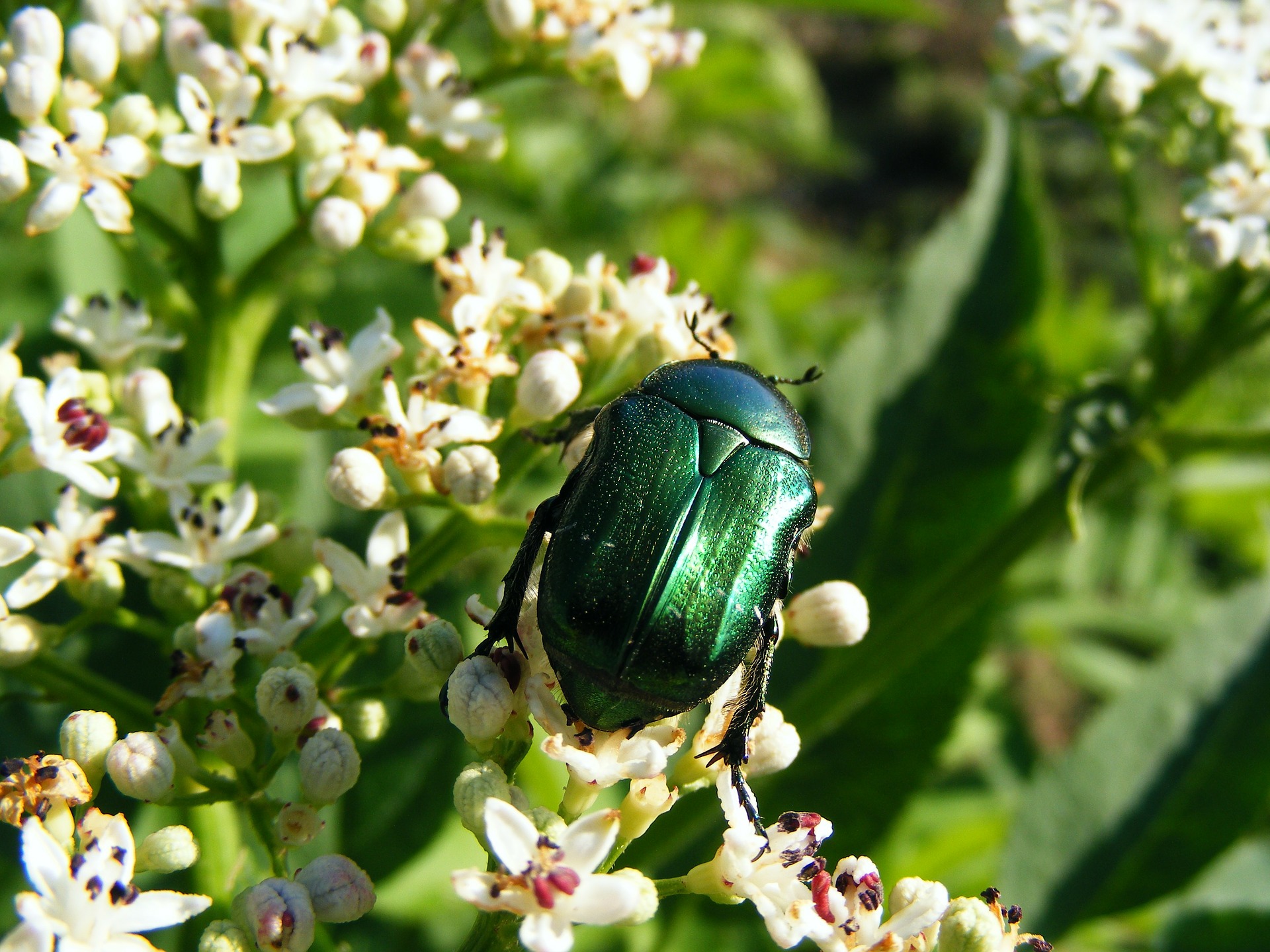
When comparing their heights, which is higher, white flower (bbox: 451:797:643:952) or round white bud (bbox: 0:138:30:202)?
round white bud (bbox: 0:138:30:202)

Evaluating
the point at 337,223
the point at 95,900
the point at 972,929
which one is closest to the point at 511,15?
the point at 337,223

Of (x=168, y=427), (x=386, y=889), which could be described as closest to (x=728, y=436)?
(x=168, y=427)

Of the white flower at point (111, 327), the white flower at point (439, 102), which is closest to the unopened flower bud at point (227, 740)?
the white flower at point (111, 327)

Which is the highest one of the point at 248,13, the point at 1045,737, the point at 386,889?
the point at 248,13

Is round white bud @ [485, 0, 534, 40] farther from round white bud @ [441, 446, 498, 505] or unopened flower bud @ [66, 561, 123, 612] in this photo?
unopened flower bud @ [66, 561, 123, 612]

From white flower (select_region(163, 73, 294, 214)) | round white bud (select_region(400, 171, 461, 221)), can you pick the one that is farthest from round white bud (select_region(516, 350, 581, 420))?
white flower (select_region(163, 73, 294, 214))

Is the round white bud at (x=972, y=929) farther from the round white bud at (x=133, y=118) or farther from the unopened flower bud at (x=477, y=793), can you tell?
the round white bud at (x=133, y=118)

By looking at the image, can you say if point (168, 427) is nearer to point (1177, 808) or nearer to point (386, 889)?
point (386, 889)
